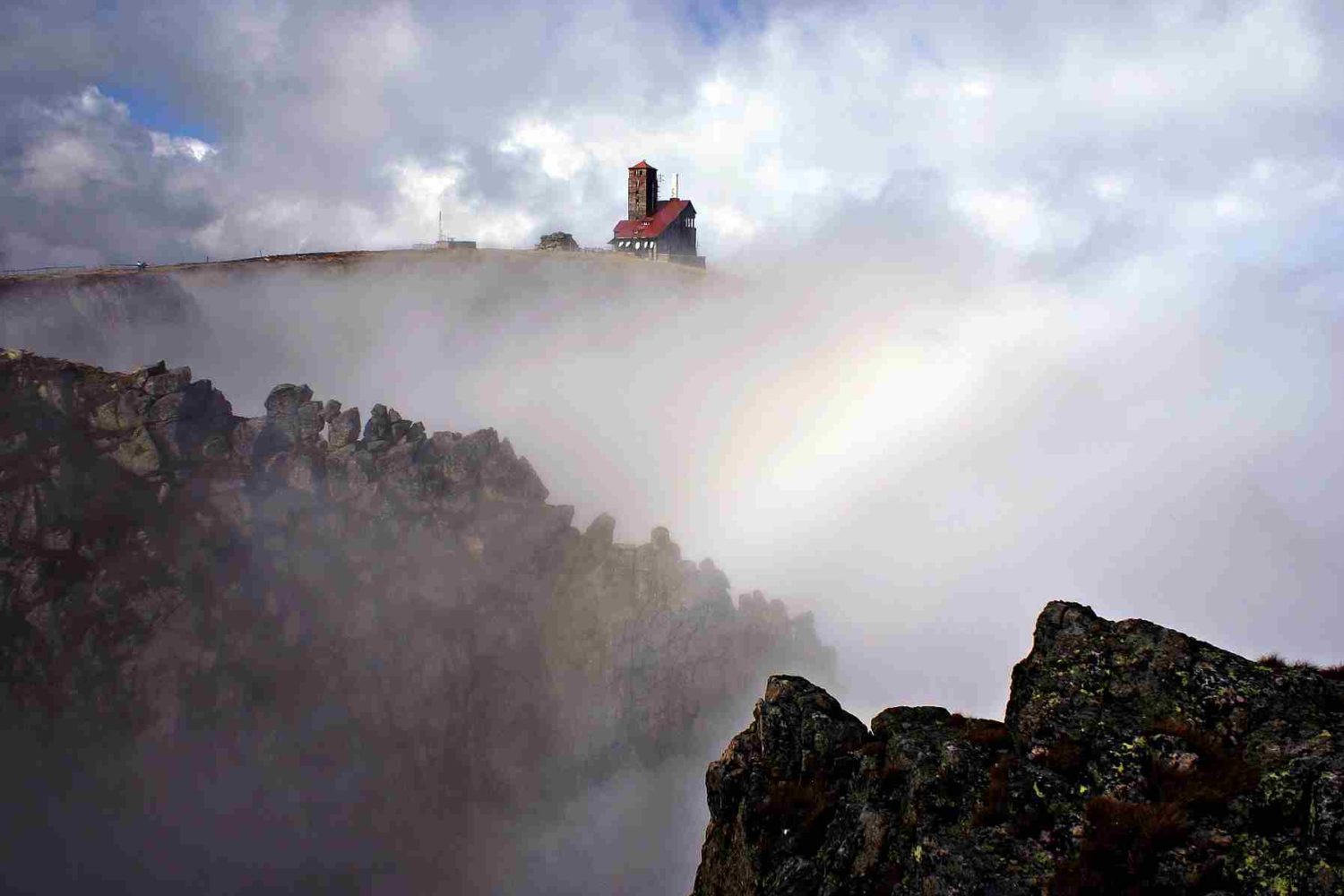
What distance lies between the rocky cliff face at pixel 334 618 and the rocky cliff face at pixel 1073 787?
10465cm

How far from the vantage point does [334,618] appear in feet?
397

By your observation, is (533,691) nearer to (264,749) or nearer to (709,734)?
(709,734)

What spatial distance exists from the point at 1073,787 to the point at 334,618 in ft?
390

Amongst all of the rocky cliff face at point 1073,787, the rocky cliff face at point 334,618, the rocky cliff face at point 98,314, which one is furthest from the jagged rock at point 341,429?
the rocky cliff face at point 1073,787

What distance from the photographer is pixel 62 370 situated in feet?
336

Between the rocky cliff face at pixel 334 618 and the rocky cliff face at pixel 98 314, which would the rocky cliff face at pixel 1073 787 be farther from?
the rocky cliff face at pixel 98 314

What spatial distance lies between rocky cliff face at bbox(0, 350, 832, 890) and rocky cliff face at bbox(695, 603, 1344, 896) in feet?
343

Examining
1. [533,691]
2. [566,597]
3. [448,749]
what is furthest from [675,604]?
[448,749]

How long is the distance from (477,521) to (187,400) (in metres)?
45.0

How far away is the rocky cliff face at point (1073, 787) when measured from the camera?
16.7 metres

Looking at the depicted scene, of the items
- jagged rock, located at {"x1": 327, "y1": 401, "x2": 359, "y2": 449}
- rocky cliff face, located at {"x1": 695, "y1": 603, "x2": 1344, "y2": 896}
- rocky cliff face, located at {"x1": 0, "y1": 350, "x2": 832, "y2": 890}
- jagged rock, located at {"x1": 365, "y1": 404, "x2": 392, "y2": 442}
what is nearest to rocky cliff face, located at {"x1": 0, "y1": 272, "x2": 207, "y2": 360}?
rocky cliff face, located at {"x1": 0, "y1": 350, "x2": 832, "y2": 890}

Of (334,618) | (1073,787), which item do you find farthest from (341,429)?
(1073,787)

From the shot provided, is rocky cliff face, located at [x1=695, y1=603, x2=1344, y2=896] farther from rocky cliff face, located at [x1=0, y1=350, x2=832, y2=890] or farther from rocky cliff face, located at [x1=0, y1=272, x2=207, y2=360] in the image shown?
rocky cliff face, located at [x1=0, y1=272, x2=207, y2=360]

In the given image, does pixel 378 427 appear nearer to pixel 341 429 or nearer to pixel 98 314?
pixel 341 429
